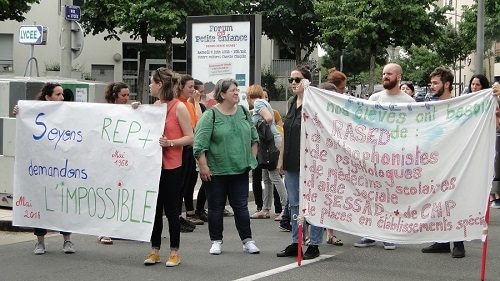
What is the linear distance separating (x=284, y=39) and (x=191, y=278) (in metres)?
37.8

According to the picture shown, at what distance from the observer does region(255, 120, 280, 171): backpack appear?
9.98m

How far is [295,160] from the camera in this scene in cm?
777

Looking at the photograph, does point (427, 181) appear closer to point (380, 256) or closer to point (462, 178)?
point (462, 178)

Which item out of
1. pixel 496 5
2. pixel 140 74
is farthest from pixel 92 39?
pixel 496 5

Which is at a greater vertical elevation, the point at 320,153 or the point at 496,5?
the point at 496,5

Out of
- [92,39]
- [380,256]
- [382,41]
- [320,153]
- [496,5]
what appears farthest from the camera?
[92,39]

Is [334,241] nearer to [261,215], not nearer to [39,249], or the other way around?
[261,215]

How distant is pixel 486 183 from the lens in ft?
21.9

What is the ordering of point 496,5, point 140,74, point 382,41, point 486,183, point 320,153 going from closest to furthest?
point 486,183 → point 320,153 → point 496,5 → point 382,41 → point 140,74

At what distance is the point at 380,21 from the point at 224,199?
90.9ft

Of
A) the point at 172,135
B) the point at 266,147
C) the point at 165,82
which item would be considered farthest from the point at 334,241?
the point at 165,82

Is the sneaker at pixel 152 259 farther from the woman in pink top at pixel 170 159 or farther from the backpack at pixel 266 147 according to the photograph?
the backpack at pixel 266 147

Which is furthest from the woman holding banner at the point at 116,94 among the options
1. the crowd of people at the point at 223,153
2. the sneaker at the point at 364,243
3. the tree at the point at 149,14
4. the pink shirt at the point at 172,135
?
the tree at the point at 149,14

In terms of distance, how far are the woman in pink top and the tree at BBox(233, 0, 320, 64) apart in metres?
33.3
